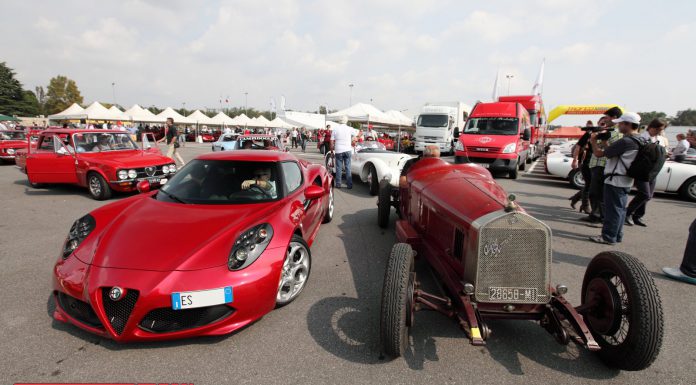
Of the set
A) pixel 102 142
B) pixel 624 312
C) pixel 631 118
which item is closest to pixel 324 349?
pixel 624 312

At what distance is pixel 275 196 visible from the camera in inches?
135

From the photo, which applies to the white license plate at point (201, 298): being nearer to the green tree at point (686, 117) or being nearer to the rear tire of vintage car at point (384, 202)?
the rear tire of vintage car at point (384, 202)

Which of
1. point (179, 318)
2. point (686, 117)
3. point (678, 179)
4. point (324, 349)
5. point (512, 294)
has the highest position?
point (686, 117)

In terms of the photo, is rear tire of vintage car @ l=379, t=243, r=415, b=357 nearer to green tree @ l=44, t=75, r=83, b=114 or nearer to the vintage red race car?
the vintage red race car

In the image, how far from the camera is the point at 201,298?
2.20 metres

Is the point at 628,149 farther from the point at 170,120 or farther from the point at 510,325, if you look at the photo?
the point at 170,120

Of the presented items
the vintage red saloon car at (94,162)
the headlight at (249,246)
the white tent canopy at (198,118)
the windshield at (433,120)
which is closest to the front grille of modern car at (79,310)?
the headlight at (249,246)

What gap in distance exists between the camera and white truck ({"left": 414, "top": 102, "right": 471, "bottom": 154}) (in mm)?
18594

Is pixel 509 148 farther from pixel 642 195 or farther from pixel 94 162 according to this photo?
pixel 94 162

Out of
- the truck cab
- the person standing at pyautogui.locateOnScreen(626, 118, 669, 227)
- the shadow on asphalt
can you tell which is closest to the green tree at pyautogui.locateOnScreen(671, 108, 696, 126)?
the truck cab

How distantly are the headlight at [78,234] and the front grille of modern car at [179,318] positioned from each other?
1.04 metres

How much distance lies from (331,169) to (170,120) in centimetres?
533

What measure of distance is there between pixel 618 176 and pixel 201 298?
5221 millimetres

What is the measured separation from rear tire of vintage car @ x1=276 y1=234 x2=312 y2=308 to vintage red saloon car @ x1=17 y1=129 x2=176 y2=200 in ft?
18.2
